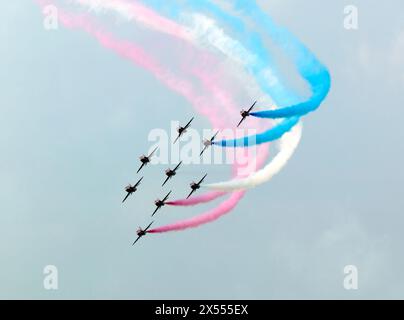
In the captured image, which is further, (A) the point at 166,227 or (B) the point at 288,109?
(A) the point at 166,227

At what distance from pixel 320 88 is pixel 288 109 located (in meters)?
3.55

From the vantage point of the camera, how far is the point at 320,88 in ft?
529

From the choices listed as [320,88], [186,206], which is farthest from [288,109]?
[186,206]
